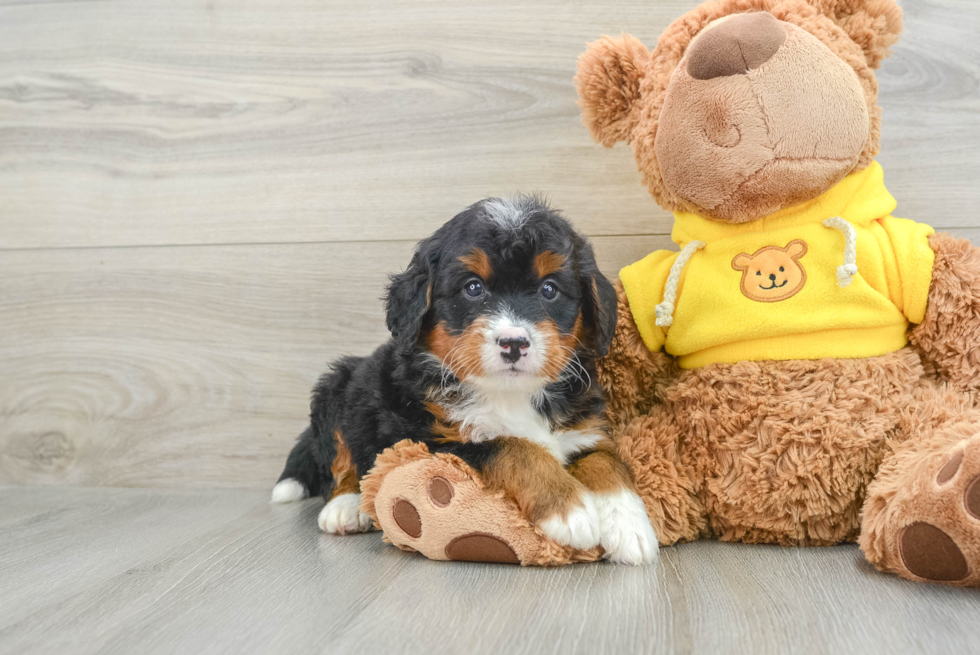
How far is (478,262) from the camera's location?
166 cm

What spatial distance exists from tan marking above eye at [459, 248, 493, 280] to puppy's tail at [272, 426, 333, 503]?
0.99 m

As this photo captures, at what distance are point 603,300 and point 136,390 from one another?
5.84 feet

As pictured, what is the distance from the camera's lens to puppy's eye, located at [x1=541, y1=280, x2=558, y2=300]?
66.9 inches

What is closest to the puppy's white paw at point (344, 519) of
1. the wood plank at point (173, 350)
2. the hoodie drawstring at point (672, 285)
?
the wood plank at point (173, 350)

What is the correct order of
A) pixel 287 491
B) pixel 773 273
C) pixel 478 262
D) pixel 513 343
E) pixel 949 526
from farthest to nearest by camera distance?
pixel 287 491 < pixel 773 273 < pixel 478 262 < pixel 513 343 < pixel 949 526

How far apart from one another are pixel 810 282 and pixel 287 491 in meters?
1.64

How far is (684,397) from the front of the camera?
1.87 metres

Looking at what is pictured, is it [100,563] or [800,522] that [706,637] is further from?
[100,563]

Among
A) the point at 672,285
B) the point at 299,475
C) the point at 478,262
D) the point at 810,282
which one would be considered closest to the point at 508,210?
the point at 478,262

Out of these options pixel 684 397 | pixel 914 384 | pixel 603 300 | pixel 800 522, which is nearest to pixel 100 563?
pixel 603 300

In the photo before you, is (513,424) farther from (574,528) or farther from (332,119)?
(332,119)

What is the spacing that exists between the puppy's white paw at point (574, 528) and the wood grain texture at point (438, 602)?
64 mm

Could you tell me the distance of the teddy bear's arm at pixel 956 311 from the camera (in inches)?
66.6

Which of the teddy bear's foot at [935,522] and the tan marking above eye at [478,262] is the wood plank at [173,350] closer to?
the tan marking above eye at [478,262]
